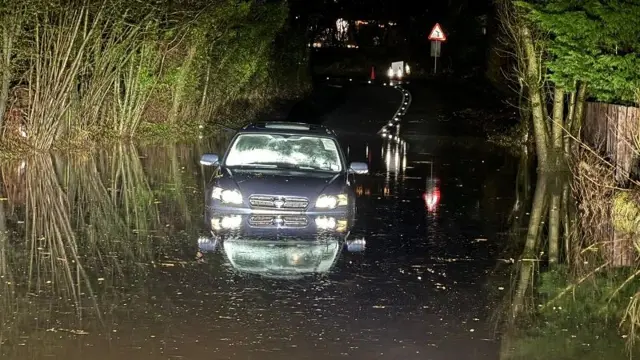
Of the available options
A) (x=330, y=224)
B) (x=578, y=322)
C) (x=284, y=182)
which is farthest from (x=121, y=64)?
(x=578, y=322)

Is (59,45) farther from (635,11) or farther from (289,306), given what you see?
(289,306)

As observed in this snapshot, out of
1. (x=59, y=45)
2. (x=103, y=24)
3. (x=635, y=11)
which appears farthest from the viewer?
(x=103, y=24)

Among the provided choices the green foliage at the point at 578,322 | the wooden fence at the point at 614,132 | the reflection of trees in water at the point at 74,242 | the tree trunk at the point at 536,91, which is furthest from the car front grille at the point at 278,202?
the tree trunk at the point at 536,91

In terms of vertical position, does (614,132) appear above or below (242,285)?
above

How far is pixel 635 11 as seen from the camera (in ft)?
57.7

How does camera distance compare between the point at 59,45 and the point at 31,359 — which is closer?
the point at 31,359

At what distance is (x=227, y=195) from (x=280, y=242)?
1.39m

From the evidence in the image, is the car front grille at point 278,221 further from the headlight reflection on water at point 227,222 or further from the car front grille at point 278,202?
Result: the headlight reflection on water at point 227,222

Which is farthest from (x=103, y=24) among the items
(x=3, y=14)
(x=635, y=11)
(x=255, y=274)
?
(x=255, y=274)

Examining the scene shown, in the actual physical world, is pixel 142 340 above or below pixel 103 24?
below

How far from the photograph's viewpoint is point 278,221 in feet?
44.7

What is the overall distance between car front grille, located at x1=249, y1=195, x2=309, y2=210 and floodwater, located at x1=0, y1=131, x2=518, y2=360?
0.58 metres

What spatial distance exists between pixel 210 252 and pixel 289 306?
112 inches

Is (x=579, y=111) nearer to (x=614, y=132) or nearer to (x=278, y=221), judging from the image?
(x=614, y=132)
